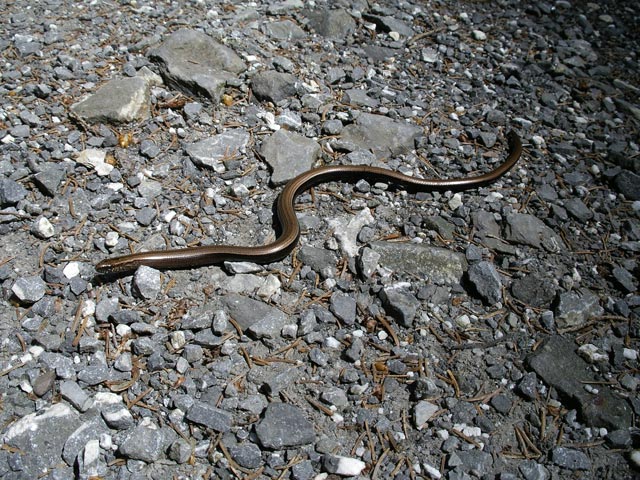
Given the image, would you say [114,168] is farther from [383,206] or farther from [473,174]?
[473,174]

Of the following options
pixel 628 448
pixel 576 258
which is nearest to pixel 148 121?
Answer: pixel 576 258

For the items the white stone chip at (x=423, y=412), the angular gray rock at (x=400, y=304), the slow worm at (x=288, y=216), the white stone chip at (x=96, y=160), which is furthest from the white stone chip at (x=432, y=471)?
the white stone chip at (x=96, y=160)

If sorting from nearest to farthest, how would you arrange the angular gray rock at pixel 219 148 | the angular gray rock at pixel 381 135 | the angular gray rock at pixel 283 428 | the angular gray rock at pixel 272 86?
1. the angular gray rock at pixel 283 428
2. the angular gray rock at pixel 219 148
3. the angular gray rock at pixel 381 135
4. the angular gray rock at pixel 272 86

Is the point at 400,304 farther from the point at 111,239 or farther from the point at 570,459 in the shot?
the point at 111,239

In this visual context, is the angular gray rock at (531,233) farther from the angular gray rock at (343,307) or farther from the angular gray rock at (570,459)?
the angular gray rock at (570,459)

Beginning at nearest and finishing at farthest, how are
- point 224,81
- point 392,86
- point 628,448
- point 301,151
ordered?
point 628,448 < point 301,151 < point 224,81 < point 392,86

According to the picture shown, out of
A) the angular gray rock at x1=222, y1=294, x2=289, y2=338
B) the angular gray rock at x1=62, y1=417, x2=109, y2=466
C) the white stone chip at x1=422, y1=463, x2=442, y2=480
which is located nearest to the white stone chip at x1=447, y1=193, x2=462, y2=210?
the angular gray rock at x1=222, y1=294, x2=289, y2=338
